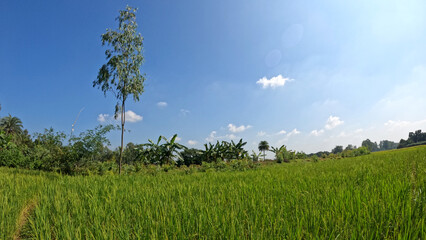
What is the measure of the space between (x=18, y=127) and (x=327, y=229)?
6250 cm

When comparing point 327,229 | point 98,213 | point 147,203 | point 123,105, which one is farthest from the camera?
point 123,105

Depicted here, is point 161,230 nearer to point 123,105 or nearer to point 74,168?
point 74,168

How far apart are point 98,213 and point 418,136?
149988mm

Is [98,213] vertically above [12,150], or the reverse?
[12,150]

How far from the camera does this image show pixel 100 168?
9.27 meters

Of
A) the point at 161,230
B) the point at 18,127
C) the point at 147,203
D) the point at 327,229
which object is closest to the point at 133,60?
the point at 147,203

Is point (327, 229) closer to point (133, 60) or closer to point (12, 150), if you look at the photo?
Result: point (133, 60)

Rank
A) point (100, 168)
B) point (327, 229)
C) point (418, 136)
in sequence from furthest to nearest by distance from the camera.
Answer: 1. point (418, 136)
2. point (100, 168)
3. point (327, 229)

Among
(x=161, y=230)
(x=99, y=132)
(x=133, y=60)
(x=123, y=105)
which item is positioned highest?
(x=133, y=60)

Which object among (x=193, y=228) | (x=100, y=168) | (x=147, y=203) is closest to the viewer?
(x=193, y=228)

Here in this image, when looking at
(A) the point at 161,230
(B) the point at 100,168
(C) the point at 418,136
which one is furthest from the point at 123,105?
(C) the point at 418,136

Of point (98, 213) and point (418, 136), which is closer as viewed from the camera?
point (98, 213)

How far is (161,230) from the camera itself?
1757 millimetres

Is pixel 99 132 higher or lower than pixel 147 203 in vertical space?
higher
